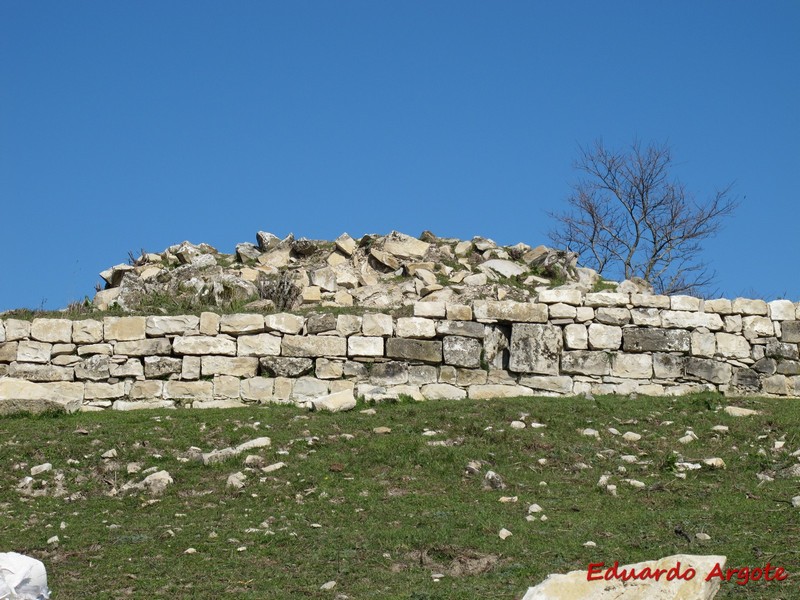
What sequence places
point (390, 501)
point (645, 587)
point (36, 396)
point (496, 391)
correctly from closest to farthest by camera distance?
point (645, 587) → point (390, 501) → point (36, 396) → point (496, 391)

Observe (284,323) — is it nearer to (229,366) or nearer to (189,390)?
(229,366)

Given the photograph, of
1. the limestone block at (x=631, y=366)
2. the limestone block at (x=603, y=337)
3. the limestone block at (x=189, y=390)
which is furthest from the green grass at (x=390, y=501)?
the limestone block at (x=603, y=337)

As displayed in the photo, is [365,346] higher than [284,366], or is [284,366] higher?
[365,346]

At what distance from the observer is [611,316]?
648 inches

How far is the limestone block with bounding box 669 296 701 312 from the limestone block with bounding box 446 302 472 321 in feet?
10.8

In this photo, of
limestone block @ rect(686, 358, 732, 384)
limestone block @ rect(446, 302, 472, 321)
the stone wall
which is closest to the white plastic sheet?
the stone wall

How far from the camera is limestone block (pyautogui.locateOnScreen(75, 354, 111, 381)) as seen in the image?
15.9 metres

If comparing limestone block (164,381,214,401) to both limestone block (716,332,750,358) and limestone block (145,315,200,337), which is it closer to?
limestone block (145,315,200,337)

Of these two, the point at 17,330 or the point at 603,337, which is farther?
the point at 603,337

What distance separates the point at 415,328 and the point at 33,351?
19.2 ft

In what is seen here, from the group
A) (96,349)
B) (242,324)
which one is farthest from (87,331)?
(242,324)


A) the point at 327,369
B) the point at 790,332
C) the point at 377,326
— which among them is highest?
the point at 790,332

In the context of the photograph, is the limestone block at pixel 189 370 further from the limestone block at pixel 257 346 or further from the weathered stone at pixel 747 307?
the weathered stone at pixel 747 307

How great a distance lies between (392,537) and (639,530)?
229 centimetres
